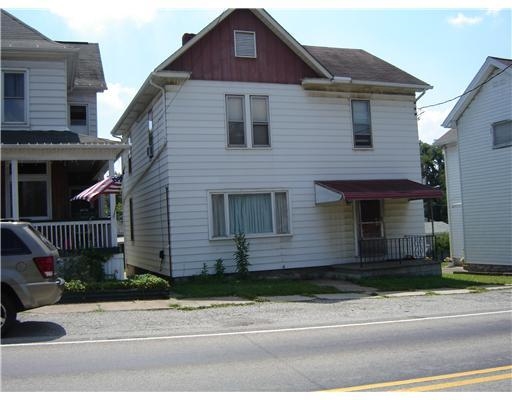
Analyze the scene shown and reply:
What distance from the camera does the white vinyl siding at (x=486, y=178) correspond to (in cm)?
2269

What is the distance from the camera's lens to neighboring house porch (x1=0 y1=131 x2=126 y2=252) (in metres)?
15.3

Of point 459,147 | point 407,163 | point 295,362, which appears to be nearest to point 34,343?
point 295,362

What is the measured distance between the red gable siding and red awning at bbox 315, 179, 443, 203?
372cm

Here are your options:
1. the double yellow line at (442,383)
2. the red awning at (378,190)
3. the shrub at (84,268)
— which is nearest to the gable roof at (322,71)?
the red awning at (378,190)

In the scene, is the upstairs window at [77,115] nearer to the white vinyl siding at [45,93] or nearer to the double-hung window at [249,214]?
the white vinyl siding at [45,93]

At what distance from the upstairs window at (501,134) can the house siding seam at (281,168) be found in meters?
4.81

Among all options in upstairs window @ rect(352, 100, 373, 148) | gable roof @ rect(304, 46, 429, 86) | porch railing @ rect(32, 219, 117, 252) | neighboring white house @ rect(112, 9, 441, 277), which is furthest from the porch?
gable roof @ rect(304, 46, 429, 86)

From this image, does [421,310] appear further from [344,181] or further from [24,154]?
[24,154]

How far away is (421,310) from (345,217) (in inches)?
295

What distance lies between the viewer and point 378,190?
1777 centimetres

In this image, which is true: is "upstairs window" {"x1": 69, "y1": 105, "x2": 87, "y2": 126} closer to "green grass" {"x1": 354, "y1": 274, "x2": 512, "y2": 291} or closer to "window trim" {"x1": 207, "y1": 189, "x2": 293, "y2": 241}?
"window trim" {"x1": 207, "y1": 189, "x2": 293, "y2": 241}

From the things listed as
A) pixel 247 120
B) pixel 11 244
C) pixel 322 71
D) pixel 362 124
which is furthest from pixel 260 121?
pixel 11 244

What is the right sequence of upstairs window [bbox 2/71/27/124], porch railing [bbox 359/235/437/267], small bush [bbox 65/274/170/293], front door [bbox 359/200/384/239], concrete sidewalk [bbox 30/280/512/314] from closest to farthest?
concrete sidewalk [bbox 30/280/512/314] < small bush [bbox 65/274/170/293] < upstairs window [bbox 2/71/27/124] < porch railing [bbox 359/235/437/267] < front door [bbox 359/200/384/239]
